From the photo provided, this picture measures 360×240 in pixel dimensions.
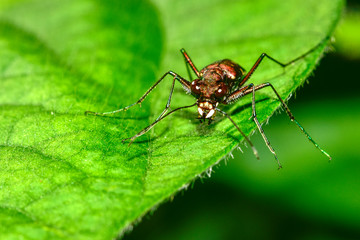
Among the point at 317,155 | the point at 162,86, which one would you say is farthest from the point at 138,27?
the point at 317,155

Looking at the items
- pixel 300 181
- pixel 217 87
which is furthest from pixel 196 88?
pixel 300 181

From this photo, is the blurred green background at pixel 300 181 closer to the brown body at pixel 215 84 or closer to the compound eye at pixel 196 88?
the brown body at pixel 215 84

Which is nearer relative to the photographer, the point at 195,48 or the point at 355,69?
the point at 195,48

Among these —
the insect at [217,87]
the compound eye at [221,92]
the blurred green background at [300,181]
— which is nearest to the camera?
the insect at [217,87]

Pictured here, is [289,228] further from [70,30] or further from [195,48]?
[70,30]

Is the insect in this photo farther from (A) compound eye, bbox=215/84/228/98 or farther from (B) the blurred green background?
(B) the blurred green background

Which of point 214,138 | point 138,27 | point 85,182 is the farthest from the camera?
point 138,27

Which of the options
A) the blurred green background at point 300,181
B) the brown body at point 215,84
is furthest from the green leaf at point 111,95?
the blurred green background at point 300,181
